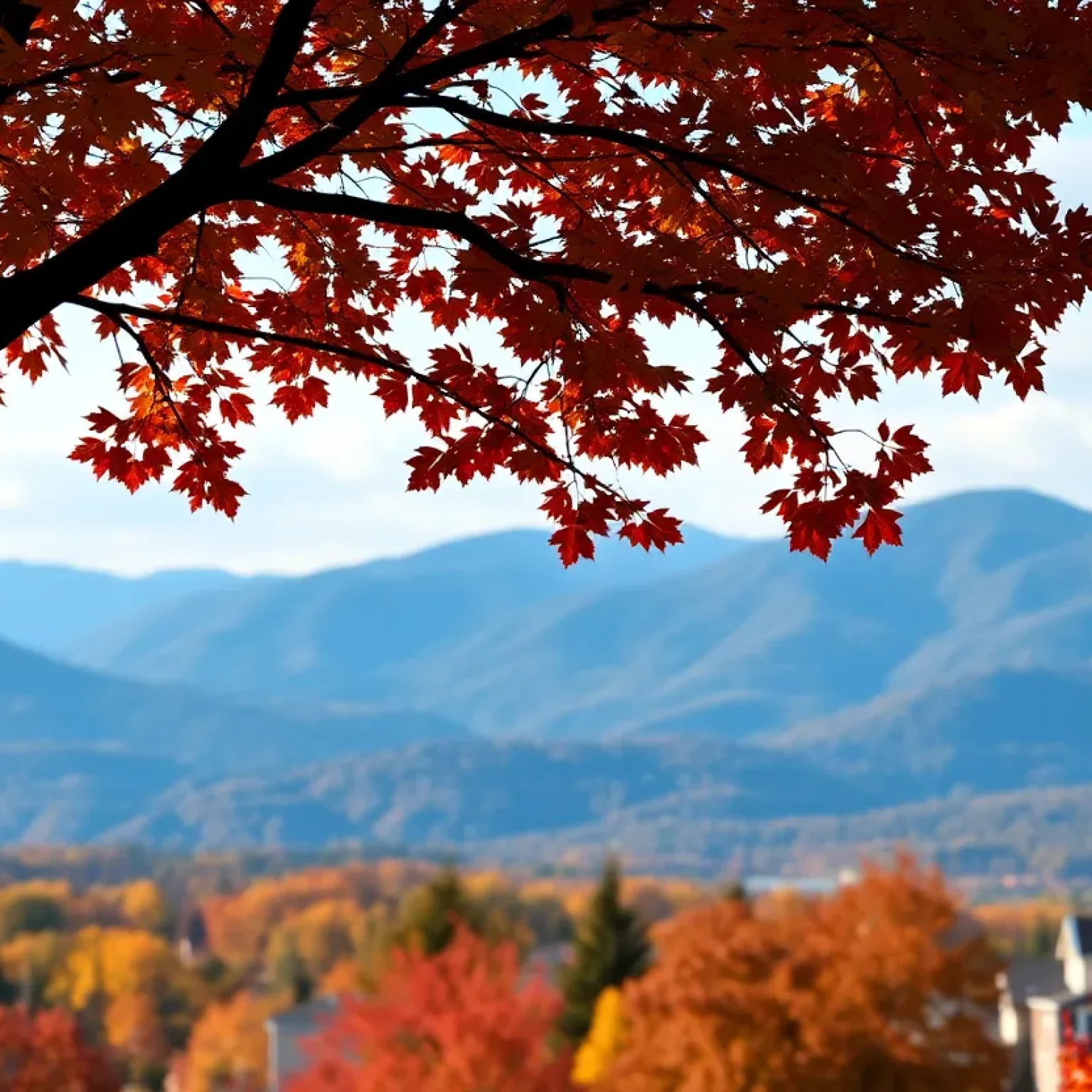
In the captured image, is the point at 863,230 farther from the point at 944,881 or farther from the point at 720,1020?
the point at 944,881

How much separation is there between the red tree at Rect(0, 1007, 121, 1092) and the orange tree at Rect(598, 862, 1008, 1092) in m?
27.0

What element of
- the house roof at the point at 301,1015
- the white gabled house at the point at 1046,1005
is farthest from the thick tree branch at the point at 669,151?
the house roof at the point at 301,1015

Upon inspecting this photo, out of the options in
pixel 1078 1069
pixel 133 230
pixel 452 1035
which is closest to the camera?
pixel 133 230

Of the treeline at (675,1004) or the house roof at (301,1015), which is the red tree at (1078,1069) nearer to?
the treeline at (675,1004)

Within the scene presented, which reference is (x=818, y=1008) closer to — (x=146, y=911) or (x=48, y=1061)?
(x=48, y=1061)

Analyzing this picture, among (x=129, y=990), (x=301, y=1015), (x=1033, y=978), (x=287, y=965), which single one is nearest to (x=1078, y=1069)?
(x=1033, y=978)

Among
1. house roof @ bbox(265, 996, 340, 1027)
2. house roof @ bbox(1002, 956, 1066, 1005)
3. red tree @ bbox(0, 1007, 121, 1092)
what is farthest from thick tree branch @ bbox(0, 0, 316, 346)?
house roof @ bbox(265, 996, 340, 1027)

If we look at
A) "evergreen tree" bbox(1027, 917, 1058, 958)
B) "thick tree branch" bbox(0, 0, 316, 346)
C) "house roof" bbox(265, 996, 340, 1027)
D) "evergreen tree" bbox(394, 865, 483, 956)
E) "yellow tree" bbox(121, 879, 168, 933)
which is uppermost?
"yellow tree" bbox(121, 879, 168, 933)

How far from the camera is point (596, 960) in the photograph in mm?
71188

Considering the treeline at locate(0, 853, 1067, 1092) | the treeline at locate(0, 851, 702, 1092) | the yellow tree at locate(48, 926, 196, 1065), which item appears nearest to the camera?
the treeline at locate(0, 853, 1067, 1092)

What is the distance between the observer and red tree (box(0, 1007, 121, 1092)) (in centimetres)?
6538

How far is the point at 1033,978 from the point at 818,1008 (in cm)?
3733

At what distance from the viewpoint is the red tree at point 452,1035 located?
46156mm

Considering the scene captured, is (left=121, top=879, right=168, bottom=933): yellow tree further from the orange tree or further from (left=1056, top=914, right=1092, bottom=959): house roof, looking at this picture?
the orange tree
